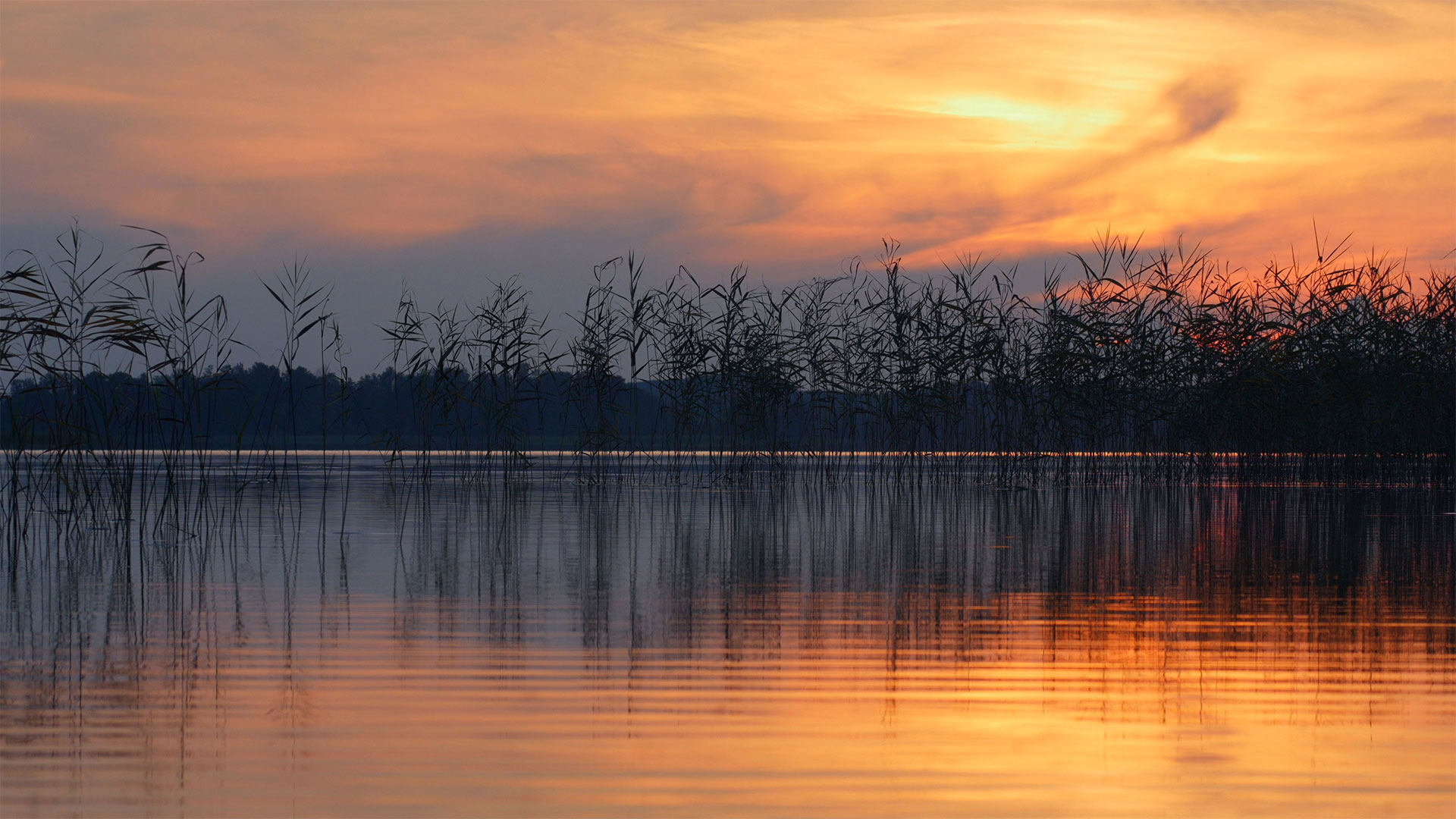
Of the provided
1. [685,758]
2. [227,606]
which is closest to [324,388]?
[227,606]

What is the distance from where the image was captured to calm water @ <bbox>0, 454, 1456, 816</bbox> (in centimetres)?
255

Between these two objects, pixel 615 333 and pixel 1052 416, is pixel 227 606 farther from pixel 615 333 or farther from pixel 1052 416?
pixel 1052 416

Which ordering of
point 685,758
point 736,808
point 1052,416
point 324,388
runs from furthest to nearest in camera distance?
point 1052,416, point 324,388, point 685,758, point 736,808

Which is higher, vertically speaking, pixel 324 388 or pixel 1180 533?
pixel 324 388

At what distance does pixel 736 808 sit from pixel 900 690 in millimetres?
1105

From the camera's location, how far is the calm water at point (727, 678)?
255 cm

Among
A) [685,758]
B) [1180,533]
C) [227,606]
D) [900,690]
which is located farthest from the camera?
[1180,533]

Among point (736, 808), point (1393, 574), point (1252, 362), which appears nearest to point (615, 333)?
point (1252, 362)

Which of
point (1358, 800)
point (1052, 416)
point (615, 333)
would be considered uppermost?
point (615, 333)

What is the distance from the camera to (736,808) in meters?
2.40

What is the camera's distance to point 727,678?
356cm

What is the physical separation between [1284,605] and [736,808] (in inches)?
132

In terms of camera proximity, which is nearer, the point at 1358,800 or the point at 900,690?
the point at 1358,800

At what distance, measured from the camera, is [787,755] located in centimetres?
277
